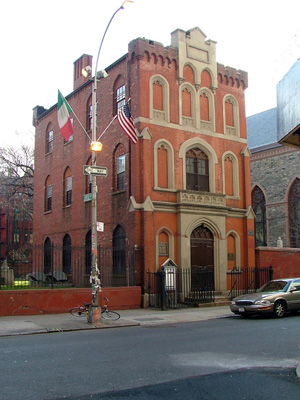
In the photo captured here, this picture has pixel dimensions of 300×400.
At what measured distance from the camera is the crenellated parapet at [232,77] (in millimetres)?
26766

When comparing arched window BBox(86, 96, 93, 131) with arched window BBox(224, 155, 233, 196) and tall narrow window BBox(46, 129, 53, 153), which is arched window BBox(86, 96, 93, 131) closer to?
tall narrow window BBox(46, 129, 53, 153)

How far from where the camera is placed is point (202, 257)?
2427 centimetres

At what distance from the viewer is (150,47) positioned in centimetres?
2375

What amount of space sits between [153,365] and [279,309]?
9.88 m

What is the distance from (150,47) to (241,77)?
262 inches

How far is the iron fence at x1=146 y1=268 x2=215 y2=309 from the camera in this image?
21.2m

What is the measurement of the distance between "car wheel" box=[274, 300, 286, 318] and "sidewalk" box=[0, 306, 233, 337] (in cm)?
212

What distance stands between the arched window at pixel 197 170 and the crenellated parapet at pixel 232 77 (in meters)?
4.78

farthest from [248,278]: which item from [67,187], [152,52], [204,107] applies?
[152,52]

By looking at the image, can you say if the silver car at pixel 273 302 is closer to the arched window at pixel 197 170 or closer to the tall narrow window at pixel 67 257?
the arched window at pixel 197 170

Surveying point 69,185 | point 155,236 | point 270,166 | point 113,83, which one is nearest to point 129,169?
point 155,236

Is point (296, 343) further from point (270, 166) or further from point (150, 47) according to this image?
point (270, 166)

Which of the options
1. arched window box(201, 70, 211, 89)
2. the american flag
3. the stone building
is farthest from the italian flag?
the stone building

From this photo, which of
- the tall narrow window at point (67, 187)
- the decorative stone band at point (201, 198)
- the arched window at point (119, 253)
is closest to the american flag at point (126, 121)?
the decorative stone band at point (201, 198)
